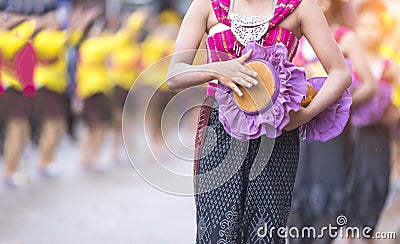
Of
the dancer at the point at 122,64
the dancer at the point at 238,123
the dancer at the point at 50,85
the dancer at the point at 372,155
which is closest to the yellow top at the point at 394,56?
the dancer at the point at 372,155

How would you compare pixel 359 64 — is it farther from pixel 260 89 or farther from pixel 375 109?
pixel 260 89

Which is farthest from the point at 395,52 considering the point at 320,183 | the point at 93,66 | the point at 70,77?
the point at 70,77

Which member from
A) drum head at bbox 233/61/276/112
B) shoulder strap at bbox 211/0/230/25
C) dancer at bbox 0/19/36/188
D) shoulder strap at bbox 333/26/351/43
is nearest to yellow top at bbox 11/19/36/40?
dancer at bbox 0/19/36/188

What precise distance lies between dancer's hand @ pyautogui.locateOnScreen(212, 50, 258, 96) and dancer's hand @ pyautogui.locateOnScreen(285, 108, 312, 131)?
0.69ft

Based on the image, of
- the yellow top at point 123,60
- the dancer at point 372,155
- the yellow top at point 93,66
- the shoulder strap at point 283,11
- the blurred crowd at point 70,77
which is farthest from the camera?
the yellow top at point 123,60

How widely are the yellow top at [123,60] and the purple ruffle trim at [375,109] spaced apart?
5.63 m

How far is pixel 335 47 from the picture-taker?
3.27m

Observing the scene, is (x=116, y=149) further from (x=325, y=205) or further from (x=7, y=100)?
(x=325, y=205)

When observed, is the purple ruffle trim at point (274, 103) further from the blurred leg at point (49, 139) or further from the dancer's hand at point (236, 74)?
the blurred leg at point (49, 139)

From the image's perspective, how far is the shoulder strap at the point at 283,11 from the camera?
3191 millimetres

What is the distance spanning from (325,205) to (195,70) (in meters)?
2.95

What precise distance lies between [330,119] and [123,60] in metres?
8.12

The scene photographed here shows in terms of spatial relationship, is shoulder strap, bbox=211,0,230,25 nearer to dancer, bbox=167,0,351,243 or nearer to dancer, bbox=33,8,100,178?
dancer, bbox=167,0,351,243

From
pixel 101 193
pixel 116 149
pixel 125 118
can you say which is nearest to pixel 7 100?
pixel 101 193
